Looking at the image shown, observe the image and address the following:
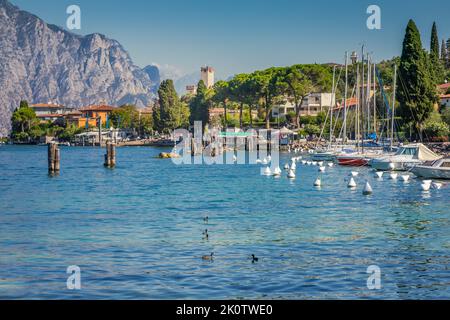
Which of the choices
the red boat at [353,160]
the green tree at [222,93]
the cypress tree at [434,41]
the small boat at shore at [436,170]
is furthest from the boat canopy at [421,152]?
the green tree at [222,93]

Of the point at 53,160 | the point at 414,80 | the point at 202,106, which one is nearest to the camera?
the point at 53,160

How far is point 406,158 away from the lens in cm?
5875

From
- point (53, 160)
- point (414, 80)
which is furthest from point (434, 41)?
point (53, 160)

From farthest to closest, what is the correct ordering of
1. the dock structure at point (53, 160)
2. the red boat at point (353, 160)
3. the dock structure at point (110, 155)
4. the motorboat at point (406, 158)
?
the dock structure at point (110, 155)
the dock structure at point (53, 160)
the red boat at point (353, 160)
the motorboat at point (406, 158)

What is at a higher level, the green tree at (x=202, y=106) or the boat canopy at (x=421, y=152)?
the green tree at (x=202, y=106)

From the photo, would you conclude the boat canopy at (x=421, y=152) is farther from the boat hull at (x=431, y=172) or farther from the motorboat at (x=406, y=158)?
the boat hull at (x=431, y=172)

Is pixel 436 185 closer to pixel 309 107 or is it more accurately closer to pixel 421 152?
pixel 421 152

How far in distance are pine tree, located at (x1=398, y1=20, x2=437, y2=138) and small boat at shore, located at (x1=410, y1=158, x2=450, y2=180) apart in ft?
114

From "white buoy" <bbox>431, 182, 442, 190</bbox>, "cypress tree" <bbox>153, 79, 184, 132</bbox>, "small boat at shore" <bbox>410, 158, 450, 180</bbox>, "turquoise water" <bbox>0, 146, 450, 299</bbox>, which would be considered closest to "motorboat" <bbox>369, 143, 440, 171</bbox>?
"small boat at shore" <bbox>410, 158, 450, 180</bbox>

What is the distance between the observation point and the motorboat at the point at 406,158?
5775 centimetres

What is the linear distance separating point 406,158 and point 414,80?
29.6 metres

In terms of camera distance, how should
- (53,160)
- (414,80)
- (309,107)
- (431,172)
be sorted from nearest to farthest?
1. (431,172)
2. (53,160)
3. (414,80)
4. (309,107)

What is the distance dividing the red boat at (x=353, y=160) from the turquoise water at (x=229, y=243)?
21.4m
